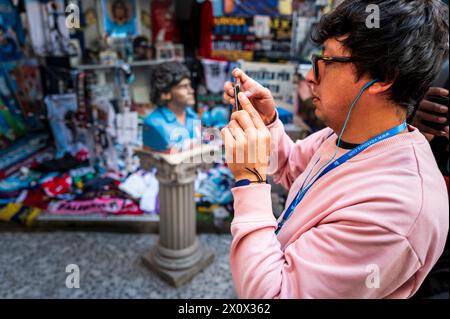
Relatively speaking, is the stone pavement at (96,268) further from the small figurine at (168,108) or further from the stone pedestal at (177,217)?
the small figurine at (168,108)

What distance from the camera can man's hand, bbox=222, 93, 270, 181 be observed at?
82cm

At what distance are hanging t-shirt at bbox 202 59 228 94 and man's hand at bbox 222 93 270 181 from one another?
436cm

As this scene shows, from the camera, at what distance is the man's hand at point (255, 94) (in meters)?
1.01

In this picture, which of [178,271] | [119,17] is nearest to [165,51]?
[119,17]

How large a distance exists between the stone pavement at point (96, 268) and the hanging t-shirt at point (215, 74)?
2497 millimetres

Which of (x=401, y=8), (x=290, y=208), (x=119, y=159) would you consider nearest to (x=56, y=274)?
(x=119, y=159)

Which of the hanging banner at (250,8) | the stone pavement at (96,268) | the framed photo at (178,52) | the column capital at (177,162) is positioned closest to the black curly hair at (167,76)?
the column capital at (177,162)

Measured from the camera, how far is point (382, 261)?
739 millimetres

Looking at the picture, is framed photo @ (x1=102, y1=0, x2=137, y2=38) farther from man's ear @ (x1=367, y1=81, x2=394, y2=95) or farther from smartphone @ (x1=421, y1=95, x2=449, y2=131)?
man's ear @ (x1=367, y1=81, x2=394, y2=95)

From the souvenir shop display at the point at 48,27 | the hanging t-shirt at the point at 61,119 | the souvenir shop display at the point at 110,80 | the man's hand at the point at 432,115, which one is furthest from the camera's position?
the hanging t-shirt at the point at 61,119

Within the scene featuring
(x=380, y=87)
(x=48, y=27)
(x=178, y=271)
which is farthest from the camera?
(x=48, y=27)

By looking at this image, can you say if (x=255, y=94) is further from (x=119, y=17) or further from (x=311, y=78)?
(x=119, y=17)

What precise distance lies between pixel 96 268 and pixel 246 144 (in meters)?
2.84

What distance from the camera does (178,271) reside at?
9.86 feet
